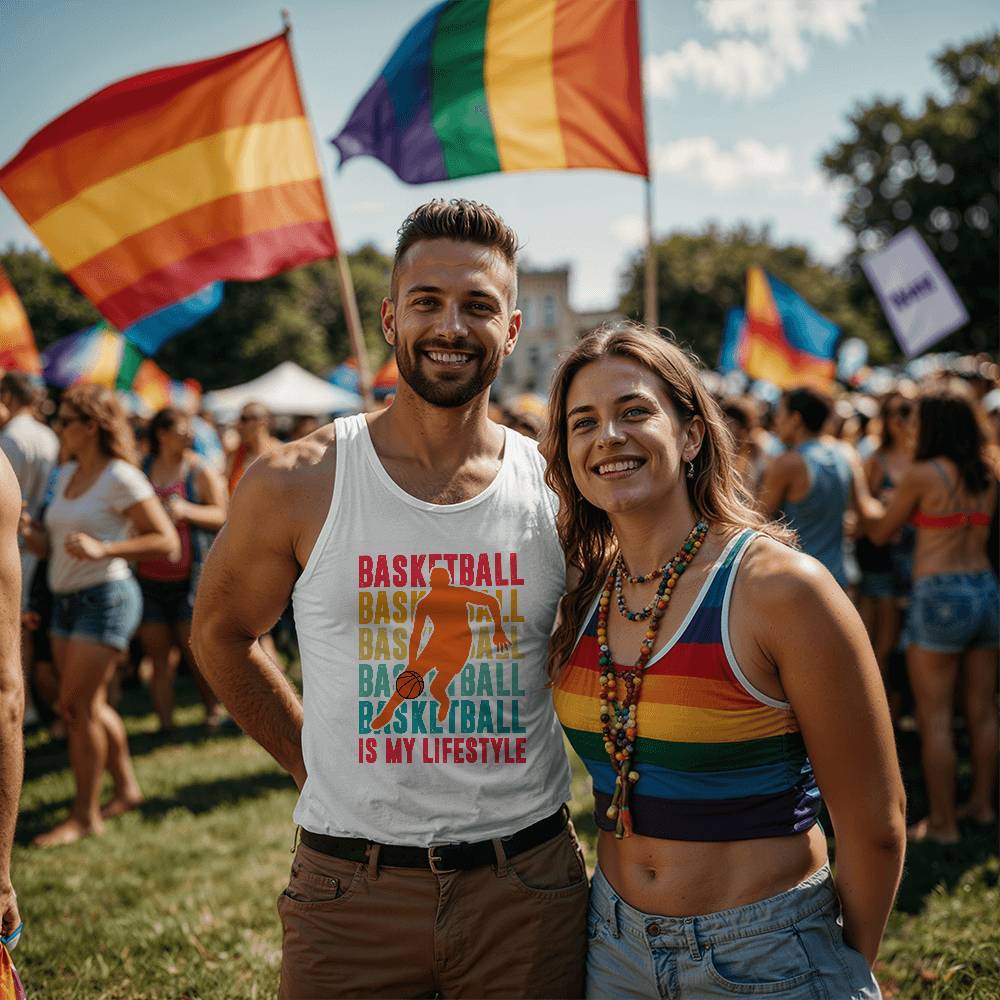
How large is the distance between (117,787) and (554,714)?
14.0 ft

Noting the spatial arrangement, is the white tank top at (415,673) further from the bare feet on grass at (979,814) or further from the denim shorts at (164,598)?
the denim shorts at (164,598)

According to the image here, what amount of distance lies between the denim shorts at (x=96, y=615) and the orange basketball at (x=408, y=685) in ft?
11.5

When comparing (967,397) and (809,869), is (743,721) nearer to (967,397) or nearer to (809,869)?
(809,869)

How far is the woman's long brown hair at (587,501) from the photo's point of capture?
212 cm

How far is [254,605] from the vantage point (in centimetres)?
225

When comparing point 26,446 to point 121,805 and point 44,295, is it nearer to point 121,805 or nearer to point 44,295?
point 121,805

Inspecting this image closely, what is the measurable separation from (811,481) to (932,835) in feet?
6.71

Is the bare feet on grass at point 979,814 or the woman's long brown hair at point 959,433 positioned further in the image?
the bare feet on grass at point 979,814

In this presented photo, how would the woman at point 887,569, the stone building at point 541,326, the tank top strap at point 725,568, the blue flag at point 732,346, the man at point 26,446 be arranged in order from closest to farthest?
the tank top strap at point 725,568 < the man at point 26,446 < the woman at point 887,569 < the blue flag at point 732,346 < the stone building at point 541,326

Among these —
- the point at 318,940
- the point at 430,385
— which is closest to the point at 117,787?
the point at 318,940

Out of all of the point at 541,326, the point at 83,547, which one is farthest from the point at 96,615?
the point at 541,326

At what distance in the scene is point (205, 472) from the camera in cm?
686

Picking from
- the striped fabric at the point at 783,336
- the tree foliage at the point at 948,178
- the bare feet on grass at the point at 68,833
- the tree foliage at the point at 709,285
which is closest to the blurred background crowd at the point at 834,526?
the bare feet on grass at the point at 68,833

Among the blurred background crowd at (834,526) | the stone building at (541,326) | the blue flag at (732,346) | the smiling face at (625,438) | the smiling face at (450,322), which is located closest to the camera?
the smiling face at (625,438)
